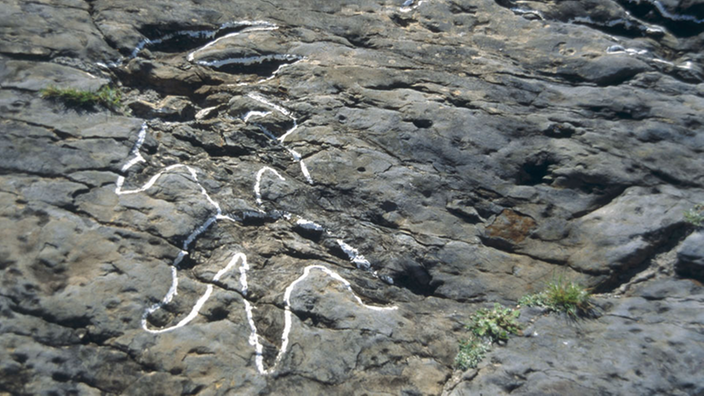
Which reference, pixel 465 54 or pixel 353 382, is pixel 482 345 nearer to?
pixel 353 382

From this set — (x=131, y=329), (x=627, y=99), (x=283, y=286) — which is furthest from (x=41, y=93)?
(x=627, y=99)

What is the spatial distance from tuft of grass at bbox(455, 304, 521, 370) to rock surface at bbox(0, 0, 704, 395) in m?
0.07

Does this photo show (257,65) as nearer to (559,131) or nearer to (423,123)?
(423,123)

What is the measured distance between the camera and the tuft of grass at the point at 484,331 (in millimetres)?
4176

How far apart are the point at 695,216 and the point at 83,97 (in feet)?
16.9

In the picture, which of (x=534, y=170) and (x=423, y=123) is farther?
(x=423, y=123)

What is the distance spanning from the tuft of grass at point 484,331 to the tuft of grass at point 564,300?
190 millimetres

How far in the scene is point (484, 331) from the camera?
14.1 ft

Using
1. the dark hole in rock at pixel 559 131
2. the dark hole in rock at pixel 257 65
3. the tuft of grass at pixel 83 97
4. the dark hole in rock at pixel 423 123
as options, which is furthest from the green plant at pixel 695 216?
the tuft of grass at pixel 83 97

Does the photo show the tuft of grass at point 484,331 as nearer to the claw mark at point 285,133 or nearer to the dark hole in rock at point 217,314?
the dark hole in rock at point 217,314

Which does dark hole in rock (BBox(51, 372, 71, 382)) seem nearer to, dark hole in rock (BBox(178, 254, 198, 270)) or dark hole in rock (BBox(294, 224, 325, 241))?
dark hole in rock (BBox(178, 254, 198, 270))

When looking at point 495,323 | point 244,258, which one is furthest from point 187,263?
point 495,323

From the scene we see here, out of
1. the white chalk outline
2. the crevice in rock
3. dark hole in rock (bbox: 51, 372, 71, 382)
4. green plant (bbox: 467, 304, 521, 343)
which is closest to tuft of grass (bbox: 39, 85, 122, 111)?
the white chalk outline

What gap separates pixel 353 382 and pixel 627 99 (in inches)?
156
